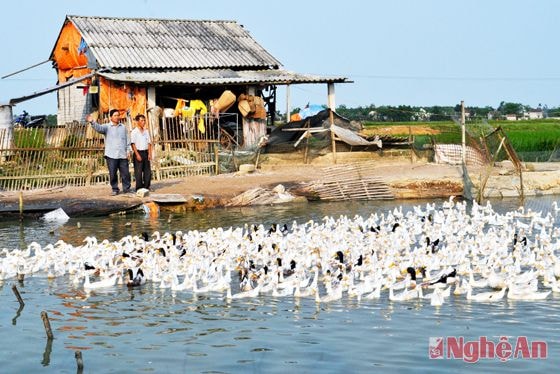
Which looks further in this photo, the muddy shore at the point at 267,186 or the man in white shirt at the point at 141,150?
the muddy shore at the point at 267,186

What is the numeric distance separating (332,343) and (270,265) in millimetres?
3499

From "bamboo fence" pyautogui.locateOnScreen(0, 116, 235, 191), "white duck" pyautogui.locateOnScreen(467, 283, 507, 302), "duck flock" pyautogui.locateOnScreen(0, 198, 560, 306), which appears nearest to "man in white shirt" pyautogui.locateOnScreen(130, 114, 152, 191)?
"bamboo fence" pyautogui.locateOnScreen(0, 116, 235, 191)

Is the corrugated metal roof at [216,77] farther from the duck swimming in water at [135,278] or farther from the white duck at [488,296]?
the white duck at [488,296]

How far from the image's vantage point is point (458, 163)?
78.9ft

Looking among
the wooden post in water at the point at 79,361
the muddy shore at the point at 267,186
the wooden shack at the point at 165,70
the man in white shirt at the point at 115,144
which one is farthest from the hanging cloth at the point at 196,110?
the wooden post in water at the point at 79,361

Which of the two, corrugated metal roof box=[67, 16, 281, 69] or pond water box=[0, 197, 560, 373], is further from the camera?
corrugated metal roof box=[67, 16, 281, 69]

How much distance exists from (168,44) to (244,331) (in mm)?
20300

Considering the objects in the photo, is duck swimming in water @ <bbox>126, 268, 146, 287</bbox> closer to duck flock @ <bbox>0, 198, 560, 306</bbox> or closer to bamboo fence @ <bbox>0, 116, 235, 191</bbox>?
duck flock @ <bbox>0, 198, 560, 306</bbox>

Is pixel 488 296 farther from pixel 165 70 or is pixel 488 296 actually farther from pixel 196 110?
pixel 165 70

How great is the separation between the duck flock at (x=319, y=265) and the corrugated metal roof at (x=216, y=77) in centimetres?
1152

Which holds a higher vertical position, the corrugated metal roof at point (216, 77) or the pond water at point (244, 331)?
the corrugated metal roof at point (216, 77)

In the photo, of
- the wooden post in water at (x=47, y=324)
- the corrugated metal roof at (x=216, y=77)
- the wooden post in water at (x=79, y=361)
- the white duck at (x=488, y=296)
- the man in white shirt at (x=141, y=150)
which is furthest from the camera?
the corrugated metal roof at (x=216, y=77)

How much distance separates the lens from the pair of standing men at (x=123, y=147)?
1838cm

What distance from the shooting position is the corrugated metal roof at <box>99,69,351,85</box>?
2567cm
